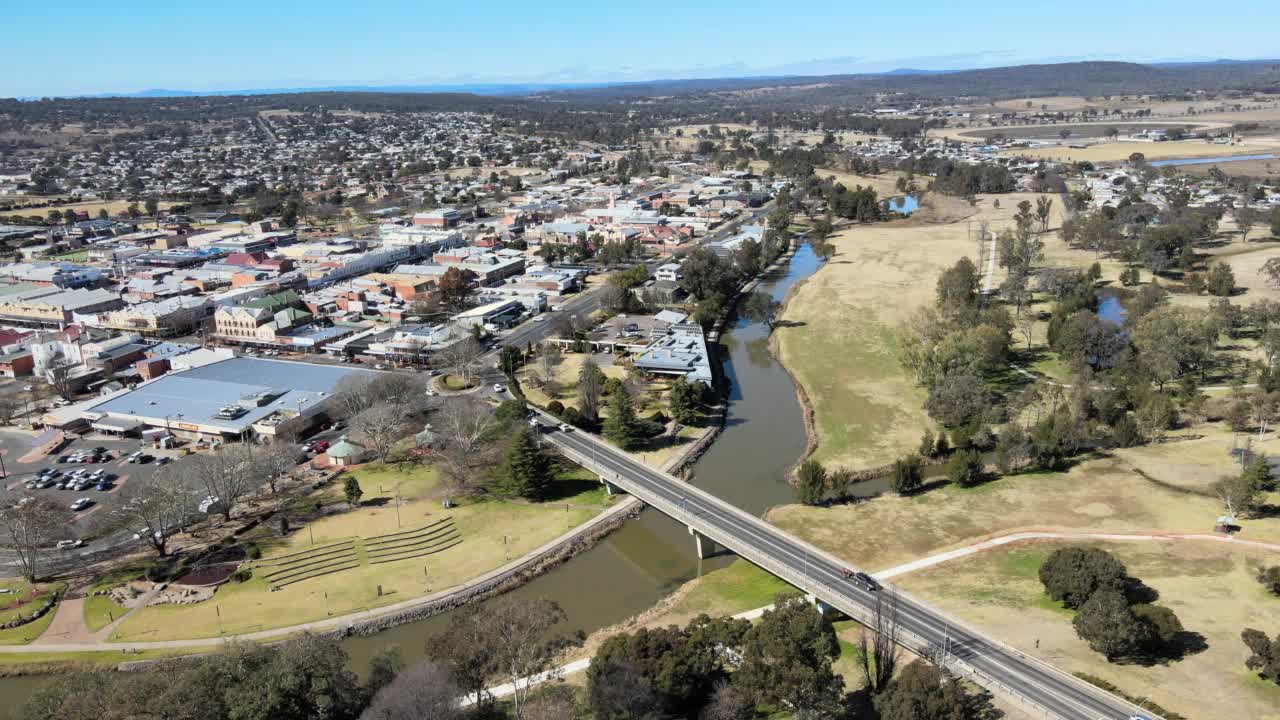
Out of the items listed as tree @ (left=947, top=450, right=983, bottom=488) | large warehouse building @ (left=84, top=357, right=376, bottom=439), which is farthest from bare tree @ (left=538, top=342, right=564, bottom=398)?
tree @ (left=947, top=450, right=983, bottom=488)

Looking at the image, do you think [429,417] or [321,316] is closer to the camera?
[429,417]

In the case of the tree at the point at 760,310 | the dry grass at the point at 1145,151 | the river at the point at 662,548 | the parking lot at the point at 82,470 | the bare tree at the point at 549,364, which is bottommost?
the river at the point at 662,548

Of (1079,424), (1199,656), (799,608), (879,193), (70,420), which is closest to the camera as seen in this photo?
(799,608)

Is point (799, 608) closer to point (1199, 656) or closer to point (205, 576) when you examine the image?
point (1199, 656)

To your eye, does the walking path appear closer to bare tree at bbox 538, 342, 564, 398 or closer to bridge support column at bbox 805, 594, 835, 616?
bridge support column at bbox 805, 594, 835, 616

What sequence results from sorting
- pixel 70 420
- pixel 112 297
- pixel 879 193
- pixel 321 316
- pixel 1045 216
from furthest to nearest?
pixel 879 193
pixel 1045 216
pixel 112 297
pixel 321 316
pixel 70 420

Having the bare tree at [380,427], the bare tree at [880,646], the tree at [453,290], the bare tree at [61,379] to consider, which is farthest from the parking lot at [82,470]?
the tree at [453,290]

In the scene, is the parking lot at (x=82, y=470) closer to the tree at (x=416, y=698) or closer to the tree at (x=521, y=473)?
the tree at (x=521, y=473)

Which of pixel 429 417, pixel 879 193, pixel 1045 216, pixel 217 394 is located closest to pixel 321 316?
pixel 217 394
